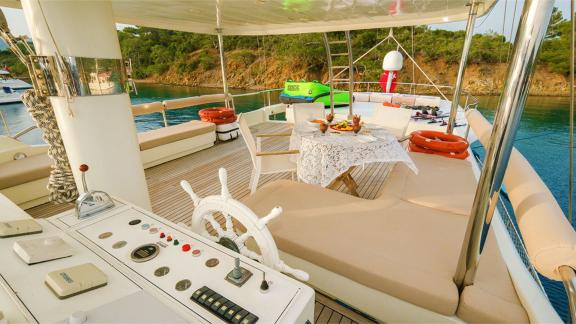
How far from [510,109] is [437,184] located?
1555 mm

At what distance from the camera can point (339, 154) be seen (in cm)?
220

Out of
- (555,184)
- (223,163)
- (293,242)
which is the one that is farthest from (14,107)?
(555,184)

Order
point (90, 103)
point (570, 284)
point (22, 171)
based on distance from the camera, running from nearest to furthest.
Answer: point (570, 284)
point (90, 103)
point (22, 171)

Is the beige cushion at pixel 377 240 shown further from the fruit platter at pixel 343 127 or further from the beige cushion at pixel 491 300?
the fruit platter at pixel 343 127

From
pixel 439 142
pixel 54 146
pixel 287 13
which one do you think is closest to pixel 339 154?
pixel 439 142

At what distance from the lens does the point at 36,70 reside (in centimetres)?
144

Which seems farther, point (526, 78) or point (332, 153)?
point (332, 153)

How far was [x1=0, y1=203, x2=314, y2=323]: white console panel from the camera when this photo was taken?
2.16 feet

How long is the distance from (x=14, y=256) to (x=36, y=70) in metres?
1.13

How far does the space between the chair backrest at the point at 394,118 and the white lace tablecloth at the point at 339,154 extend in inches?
50.8

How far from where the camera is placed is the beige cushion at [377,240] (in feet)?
3.74

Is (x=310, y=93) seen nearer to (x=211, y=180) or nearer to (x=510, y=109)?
(x=211, y=180)

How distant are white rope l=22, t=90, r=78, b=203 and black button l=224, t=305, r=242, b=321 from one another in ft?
5.77

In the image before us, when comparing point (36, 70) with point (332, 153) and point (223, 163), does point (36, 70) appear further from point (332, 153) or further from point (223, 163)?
point (223, 163)
